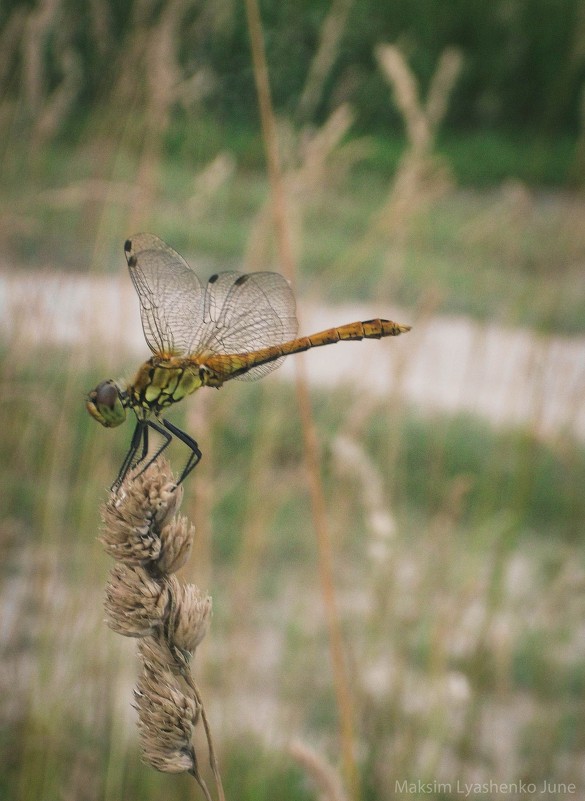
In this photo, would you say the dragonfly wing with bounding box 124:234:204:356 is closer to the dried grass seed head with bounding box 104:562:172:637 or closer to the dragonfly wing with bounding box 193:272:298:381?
the dragonfly wing with bounding box 193:272:298:381

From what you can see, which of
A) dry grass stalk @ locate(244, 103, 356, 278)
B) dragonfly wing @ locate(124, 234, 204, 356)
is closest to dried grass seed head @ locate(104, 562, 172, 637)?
dragonfly wing @ locate(124, 234, 204, 356)

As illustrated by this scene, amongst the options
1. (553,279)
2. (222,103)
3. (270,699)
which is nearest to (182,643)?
(553,279)

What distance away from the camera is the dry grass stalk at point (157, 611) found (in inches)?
10.6

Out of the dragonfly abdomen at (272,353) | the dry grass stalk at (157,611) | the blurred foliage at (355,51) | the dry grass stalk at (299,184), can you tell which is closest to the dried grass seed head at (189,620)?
the dry grass stalk at (157,611)

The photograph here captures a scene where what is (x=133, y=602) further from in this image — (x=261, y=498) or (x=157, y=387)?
(x=261, y=498)

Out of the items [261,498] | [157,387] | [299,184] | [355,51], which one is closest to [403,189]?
[299,184]

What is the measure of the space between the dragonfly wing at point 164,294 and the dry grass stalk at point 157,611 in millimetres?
102

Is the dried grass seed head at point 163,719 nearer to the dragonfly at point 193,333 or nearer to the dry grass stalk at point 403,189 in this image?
the dragonfly at point 193,333

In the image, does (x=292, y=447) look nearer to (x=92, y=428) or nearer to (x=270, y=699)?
(x=270, y=699)

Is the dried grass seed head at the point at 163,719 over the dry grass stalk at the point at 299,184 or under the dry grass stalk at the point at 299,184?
under

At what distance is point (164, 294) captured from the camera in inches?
15.2

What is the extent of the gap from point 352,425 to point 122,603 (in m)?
0.45

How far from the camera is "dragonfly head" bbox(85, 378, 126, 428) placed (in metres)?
0.33

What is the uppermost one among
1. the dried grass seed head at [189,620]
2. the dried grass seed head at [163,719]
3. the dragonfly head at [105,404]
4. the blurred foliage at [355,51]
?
the blurred foliage at [355,51]
